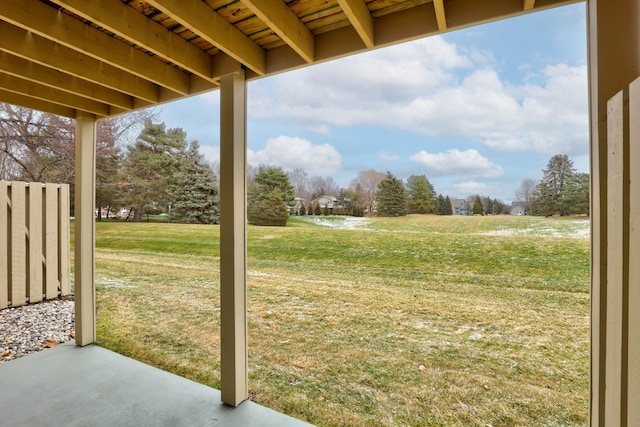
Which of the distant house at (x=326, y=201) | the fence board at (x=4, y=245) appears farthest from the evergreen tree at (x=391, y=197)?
the fence board at (x=4, y=245)

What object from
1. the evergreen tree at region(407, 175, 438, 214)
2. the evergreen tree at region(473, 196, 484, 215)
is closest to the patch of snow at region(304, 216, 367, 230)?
the evergreen tree at region(407, 175, 438, 214)

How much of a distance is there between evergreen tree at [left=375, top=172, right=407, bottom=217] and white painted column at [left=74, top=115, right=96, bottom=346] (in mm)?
3345

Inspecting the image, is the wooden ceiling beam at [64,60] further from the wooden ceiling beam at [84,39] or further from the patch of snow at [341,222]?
the patch of snow at [341,222]

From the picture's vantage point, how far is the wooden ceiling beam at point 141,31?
4.13 ft

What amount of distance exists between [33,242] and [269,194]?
3236 millimetres

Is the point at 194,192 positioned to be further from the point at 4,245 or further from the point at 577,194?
the point at 577,194

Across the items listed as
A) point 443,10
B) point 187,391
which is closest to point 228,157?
point 443,10

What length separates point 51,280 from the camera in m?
4.05

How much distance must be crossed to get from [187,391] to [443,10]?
2745mm

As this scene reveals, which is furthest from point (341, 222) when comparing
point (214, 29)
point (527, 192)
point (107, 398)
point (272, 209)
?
point (214, 29)

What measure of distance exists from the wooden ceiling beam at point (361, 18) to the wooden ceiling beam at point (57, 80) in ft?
6.56

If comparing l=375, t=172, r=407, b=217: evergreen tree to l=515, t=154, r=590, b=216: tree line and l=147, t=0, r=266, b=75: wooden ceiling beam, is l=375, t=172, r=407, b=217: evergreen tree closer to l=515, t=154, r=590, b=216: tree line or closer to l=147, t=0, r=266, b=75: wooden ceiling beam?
l=515, t=154, r=590, b=216: tree line

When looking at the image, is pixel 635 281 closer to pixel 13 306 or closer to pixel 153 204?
pixel 13 306

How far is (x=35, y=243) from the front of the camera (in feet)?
12.7
